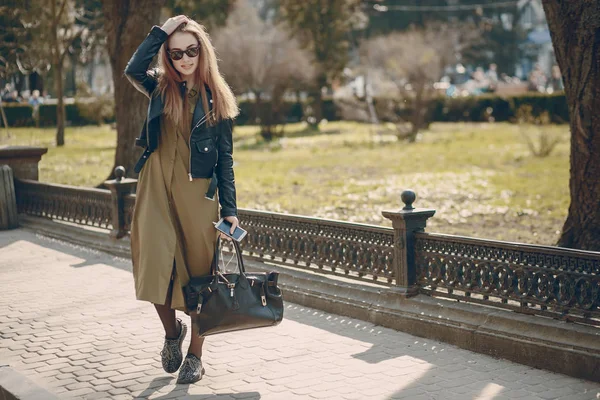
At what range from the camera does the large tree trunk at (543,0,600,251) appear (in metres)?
7.80

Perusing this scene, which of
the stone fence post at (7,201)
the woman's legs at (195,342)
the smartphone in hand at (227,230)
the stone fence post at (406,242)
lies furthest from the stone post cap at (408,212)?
the stone fence post at (7,201)

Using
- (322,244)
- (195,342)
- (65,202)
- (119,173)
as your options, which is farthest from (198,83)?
(65,202)

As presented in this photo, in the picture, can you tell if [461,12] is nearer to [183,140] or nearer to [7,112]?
[7,112]

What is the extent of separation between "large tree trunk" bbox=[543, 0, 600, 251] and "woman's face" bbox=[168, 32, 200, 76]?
397 centimetres

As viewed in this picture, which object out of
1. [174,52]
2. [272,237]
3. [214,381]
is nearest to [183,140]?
[174,52]

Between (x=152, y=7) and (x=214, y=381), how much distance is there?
30.5ft

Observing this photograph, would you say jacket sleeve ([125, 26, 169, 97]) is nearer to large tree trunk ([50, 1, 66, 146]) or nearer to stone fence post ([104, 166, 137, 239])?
stone fence post ([104, 166, 137, 239])

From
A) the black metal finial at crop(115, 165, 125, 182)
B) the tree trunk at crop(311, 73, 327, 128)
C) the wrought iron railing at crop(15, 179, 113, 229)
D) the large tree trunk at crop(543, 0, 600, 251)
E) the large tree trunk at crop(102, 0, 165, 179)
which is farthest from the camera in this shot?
the tree trunk at crop(311, 73, 327, 128)

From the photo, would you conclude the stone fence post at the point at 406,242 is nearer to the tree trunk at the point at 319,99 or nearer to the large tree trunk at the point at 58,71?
the large tree trunk at the point at 58,71

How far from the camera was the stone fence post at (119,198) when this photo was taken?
10695 millimetres

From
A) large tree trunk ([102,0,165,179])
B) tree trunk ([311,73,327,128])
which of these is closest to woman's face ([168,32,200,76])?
large tree trunk ([102,0,165,179])

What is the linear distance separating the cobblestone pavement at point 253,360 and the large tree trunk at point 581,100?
7.95 feet

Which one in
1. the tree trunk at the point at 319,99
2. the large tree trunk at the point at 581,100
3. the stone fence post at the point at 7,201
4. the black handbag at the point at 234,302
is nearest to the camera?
the black handbag at the point at 234,302

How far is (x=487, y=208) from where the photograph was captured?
1425cm
